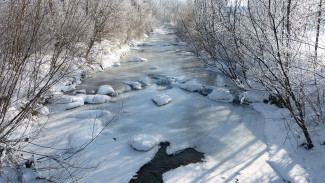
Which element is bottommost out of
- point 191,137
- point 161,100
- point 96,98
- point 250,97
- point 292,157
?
point 292,157

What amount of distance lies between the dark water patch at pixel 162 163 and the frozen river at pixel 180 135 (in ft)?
0.42

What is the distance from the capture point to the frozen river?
5.21 metres

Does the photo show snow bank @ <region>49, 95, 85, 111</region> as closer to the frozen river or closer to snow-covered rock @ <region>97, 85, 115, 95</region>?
the frozen river

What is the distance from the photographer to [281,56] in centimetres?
500

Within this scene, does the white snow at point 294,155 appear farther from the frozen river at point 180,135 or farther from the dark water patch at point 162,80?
the dark water patch at point 162,80

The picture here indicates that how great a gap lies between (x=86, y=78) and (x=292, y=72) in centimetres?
1016

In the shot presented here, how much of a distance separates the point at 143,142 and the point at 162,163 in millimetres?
752

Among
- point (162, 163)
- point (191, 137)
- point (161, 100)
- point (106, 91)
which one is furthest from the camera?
point (106, 91)

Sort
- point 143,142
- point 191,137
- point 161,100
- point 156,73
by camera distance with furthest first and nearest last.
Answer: point 156,73
point 161,100
point 191,137
point 143,142

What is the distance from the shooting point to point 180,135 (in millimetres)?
6887

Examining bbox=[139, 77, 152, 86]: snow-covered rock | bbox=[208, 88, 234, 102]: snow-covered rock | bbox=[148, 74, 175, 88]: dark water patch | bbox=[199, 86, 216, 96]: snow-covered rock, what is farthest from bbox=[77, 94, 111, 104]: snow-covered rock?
bbox=[208, 88, 234, 102]: snow-covered rock

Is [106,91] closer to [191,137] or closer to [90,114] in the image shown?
[90,114]

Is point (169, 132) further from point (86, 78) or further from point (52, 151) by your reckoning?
point (86, 78)

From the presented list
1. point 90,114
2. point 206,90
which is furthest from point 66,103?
point 206,90
